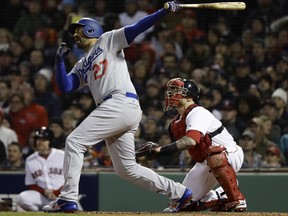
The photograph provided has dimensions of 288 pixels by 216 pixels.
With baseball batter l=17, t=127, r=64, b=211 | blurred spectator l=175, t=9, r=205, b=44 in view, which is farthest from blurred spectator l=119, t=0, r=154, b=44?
baseball batter l=17, t=127, r=64, b=211

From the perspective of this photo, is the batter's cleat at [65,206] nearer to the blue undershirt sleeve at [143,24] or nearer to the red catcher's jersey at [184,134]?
the red catcher's jersey at [184,134]

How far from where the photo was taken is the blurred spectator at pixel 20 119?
36.5 feet

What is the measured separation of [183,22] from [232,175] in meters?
5.57

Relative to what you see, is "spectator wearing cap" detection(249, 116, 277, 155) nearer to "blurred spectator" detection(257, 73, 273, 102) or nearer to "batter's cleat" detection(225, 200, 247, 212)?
"blurred spectator" detection(257, 73, 273, 102)

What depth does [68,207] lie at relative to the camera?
7.16m

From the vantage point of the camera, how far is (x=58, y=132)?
1082cm

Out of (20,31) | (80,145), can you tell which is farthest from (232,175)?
(20,31)

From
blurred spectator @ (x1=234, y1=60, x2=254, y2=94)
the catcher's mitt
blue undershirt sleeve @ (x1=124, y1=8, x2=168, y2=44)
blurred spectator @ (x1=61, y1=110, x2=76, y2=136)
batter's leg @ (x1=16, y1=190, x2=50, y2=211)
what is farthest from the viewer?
blurred spectator @ (x1=234, y1=60, x2=254, y2=94)

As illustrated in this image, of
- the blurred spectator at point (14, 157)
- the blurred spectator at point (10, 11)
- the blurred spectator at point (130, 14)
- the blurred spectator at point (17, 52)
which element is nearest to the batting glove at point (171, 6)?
the blurred spectator at point (14, 157)

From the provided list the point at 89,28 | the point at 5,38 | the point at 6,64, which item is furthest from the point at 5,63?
the point at 89,28

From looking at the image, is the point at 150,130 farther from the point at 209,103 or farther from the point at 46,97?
the point at 46,97

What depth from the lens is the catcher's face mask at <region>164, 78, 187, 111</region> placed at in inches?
304

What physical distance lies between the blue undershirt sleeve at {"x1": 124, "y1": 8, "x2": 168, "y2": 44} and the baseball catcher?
2.36 feet

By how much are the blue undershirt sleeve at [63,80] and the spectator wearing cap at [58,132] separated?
3125 mm
